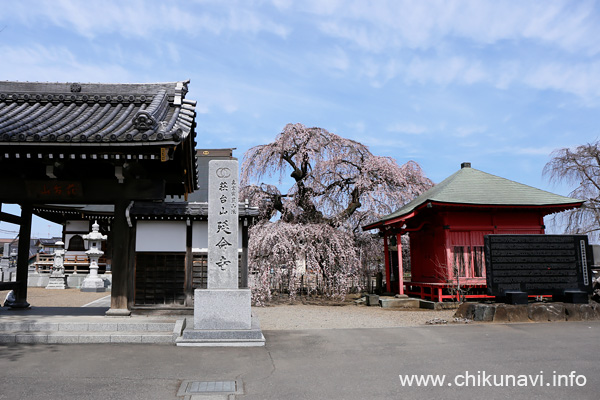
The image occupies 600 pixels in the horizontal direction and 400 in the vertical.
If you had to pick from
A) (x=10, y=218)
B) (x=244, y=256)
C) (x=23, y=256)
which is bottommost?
(x=244, y=256)

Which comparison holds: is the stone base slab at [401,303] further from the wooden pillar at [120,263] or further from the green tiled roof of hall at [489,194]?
the wooden pillar at [120,263]

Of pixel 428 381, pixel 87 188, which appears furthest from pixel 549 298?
pixel 87 188

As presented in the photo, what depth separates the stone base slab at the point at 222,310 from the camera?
7434 mm

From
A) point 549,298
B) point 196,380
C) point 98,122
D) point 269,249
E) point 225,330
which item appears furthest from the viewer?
point 269,249

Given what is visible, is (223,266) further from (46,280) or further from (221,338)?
(46,280)

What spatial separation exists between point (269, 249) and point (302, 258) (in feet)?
4.52

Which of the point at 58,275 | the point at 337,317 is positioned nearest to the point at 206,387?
the point at 337,317

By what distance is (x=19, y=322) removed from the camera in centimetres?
752

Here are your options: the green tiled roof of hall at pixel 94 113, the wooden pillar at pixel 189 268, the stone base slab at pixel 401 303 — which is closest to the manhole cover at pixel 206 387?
the green tiled roof of hall at pixel 94 113

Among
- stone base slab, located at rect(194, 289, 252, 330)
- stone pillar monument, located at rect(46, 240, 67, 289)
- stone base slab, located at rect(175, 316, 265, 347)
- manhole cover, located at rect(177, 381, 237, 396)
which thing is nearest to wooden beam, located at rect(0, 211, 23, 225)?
stone base slab, located at rect(194, 289, 252, 330)

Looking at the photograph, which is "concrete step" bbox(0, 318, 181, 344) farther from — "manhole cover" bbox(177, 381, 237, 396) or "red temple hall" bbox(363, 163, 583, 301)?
"red temple hall" bbox(363, 163, 583, 301)

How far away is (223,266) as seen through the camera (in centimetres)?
776

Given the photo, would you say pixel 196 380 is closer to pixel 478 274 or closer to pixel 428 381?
pixel 428 381

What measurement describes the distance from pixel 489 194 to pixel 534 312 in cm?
547
